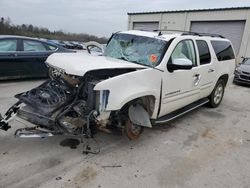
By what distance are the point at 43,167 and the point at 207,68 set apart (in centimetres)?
400

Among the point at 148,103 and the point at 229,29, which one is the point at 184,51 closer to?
the point at 148,103

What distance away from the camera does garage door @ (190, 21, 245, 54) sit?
2038cm

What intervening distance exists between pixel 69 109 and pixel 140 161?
128 centimetres

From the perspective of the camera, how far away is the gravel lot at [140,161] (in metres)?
3.19

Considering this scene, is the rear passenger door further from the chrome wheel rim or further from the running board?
the chrome wheel rim

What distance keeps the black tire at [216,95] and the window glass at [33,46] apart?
5622 millimetres

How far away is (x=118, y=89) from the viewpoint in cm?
346

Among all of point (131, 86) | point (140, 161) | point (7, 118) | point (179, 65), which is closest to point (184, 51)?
point (179, 65)

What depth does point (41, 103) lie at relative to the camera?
3633mm

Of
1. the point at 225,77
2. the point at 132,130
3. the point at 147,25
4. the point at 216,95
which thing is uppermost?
the point at 147,25

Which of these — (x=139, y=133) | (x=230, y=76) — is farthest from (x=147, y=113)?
(x=230, y=76)

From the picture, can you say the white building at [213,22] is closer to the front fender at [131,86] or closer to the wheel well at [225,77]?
the wheel well at [225,77]

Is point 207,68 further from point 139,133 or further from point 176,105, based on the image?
point 139,133

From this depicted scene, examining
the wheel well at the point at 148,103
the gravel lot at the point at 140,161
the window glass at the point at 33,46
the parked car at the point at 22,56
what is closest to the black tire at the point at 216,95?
the gravel lot at the point at 140,161
